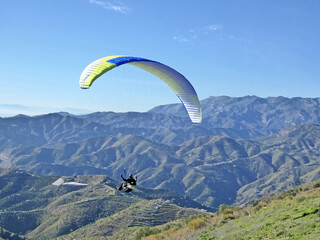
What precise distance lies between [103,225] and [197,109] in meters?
101

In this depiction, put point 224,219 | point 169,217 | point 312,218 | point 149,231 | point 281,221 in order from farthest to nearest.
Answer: point 169,217 → point 149,231 → point 224,219 → point 281,221 → point 312,218

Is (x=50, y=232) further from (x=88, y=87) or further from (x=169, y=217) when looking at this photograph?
(x=88, y=87)

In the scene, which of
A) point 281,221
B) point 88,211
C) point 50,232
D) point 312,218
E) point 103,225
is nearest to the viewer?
point 312,218

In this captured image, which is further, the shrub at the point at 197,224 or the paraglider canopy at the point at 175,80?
the shrub at the point at 197,224

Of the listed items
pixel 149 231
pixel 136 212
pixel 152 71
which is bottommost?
pixel 136 212

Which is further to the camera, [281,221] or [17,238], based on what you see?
[17,238]

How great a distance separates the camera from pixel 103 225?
118 metres

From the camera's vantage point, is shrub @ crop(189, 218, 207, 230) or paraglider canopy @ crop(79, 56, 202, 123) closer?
paraglider canopy @ crop(79, 56, 202, 123)

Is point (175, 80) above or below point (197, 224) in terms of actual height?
above

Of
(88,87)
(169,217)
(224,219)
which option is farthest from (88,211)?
(88,87)

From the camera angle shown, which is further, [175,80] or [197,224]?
[197,224]

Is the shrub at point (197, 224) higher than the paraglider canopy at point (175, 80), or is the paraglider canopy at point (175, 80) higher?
the paraglider canopy at point (175, 80)

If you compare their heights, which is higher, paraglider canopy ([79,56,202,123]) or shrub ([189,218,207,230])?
paraglider canopy ([79,56,202,123])

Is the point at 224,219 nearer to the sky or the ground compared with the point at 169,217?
nearer to the sky
